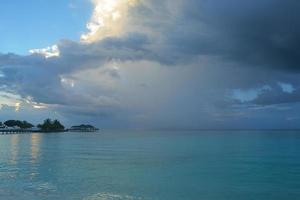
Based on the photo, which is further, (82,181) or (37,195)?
(82,181)

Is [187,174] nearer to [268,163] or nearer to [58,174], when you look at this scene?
[58,174]

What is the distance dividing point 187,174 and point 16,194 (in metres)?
18.5

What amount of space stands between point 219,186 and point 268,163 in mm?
22934

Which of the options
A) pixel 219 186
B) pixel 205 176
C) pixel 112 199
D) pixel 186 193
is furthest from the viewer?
pixel 205 176

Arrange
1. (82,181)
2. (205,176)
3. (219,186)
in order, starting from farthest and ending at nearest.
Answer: (205,176) → (82,181) → (219,186)

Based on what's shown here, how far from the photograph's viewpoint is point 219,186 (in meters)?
33.9

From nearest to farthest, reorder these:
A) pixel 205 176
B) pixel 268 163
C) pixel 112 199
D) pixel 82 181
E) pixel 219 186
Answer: pixel 112 199 < pixel 219 186 < pixel 82 181 < pixel 205 176 < pixel 268 163

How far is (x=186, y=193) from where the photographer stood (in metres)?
30.6

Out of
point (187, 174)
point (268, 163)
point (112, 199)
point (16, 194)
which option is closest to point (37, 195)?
point (16, 194)

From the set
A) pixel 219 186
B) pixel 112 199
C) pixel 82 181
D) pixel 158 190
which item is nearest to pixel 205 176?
pixel 219 186

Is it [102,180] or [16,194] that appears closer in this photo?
[16,194]

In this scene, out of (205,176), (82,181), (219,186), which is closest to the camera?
(219,186)

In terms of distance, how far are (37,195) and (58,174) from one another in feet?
39.4

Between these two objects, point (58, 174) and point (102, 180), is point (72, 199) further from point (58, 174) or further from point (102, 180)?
point (58, 174)
